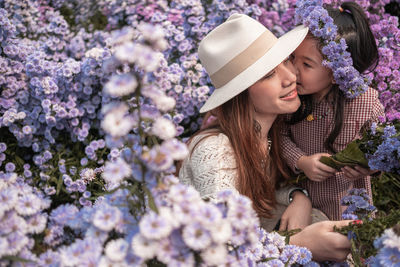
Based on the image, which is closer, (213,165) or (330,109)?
(213,165)

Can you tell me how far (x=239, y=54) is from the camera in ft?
5.25

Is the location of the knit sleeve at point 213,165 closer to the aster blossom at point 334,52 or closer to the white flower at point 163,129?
the aster blossom at point 334,52

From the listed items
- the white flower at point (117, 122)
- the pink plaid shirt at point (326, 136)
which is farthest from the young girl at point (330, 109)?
the white flower at point (117, 122)

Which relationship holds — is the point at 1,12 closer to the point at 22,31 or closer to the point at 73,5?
the point at 22,31

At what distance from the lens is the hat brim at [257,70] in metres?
1.55

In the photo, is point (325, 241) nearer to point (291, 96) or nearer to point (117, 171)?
point (291, 96)

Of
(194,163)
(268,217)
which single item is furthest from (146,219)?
(268,217)

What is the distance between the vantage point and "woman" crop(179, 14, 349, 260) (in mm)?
1595

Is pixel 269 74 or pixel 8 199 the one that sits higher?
pixel 8 199

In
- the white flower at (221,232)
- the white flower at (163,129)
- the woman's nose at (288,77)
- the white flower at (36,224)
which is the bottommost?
the woman's nose at (288,77)

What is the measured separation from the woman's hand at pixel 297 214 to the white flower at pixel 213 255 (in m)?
1.24

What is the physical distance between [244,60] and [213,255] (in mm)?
1080

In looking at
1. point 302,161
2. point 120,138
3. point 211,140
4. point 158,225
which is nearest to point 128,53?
point 120,138

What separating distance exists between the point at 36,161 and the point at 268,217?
1.27 meters
